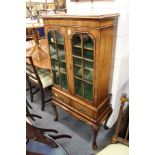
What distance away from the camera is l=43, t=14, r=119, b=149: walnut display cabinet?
1279 mm

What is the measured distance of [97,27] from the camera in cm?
120

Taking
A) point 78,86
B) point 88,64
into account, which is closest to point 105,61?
point 88,64

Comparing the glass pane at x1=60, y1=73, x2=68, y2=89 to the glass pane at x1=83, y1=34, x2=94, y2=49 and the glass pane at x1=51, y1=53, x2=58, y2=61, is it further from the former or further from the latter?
the glass pane at x1=83, y1=34, x2=94, y2=49

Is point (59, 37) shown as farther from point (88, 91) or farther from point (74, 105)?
point (74, 105)

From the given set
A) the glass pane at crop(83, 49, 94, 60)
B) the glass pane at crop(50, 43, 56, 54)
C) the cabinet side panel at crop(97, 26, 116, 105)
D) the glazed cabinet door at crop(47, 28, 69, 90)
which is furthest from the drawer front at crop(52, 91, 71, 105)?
the glass pane at crop(83, 49, 94, 60)

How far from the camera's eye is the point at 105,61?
1448mm

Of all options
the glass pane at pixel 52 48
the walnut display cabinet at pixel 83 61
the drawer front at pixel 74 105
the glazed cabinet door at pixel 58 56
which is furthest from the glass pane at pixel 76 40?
the drawer front at pixel 74 105

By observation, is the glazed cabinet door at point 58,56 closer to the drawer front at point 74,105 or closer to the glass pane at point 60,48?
the glass pane at point 60,48

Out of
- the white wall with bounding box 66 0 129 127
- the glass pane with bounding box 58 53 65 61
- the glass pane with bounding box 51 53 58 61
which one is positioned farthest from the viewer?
the glass pane with bounding box 51 53 58 61

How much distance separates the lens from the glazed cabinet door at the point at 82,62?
133 cm

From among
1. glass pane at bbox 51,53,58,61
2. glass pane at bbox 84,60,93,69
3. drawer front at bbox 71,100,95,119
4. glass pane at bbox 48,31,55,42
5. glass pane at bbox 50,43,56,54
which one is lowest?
drawer front at bbox 71,100,95,119

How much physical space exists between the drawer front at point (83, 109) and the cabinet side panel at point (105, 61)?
14 centimetres

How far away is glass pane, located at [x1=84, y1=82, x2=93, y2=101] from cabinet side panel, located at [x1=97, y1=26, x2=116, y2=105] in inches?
3.1

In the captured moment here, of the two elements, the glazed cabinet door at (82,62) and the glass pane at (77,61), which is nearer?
the glazed cabinet door at (82,62)
